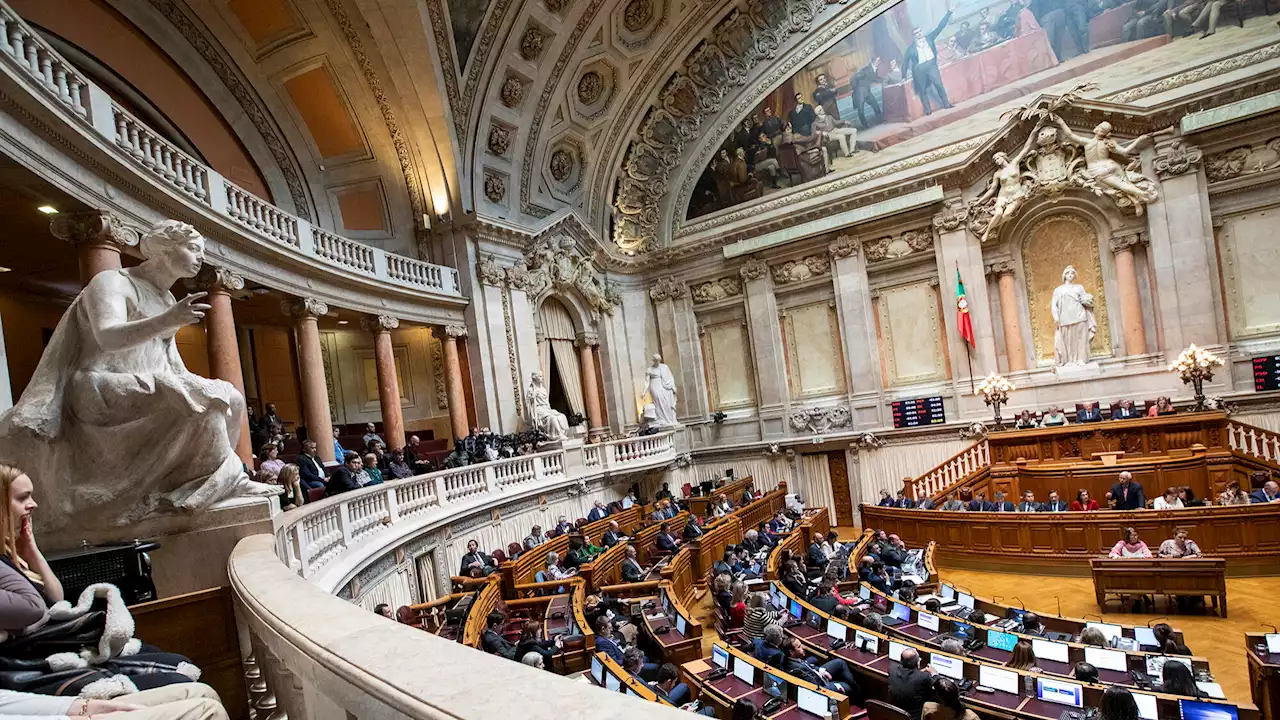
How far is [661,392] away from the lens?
21.5 m

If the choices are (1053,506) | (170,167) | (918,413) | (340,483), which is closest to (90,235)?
(170,167)

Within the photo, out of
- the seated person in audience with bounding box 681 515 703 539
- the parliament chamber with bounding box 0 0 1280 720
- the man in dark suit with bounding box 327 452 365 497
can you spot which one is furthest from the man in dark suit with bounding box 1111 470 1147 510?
the man in dark suit with bounding box 327 452 365 497

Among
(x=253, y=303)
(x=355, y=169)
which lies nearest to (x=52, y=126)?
(x=253, y=303)

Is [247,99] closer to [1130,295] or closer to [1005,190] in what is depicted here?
[1005,190]

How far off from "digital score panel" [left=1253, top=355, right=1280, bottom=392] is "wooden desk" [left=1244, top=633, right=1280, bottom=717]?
11.4 metres

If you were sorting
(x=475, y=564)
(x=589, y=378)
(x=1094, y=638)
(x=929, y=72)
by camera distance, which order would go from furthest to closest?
(x=589, y=378), (x=929, y=72), (x=475, y=564), (x=1094, y=638)

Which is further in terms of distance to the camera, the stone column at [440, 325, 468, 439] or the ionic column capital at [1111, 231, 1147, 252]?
the stone column at [440, 325, 468, 439]

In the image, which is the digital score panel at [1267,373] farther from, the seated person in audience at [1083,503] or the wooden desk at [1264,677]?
the wooden desk at [1264,677]

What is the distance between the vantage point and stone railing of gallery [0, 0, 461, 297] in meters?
7.00

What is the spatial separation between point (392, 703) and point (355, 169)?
61.4 feet

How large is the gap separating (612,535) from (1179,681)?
360 inches

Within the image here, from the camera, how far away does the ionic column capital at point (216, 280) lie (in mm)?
10633

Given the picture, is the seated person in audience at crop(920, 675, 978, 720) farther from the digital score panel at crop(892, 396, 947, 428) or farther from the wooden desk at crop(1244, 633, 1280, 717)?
the digital score panel at crop(892, 396, 947, 428)

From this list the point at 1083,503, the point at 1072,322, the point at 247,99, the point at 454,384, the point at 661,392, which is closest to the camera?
the point at 1083,503
